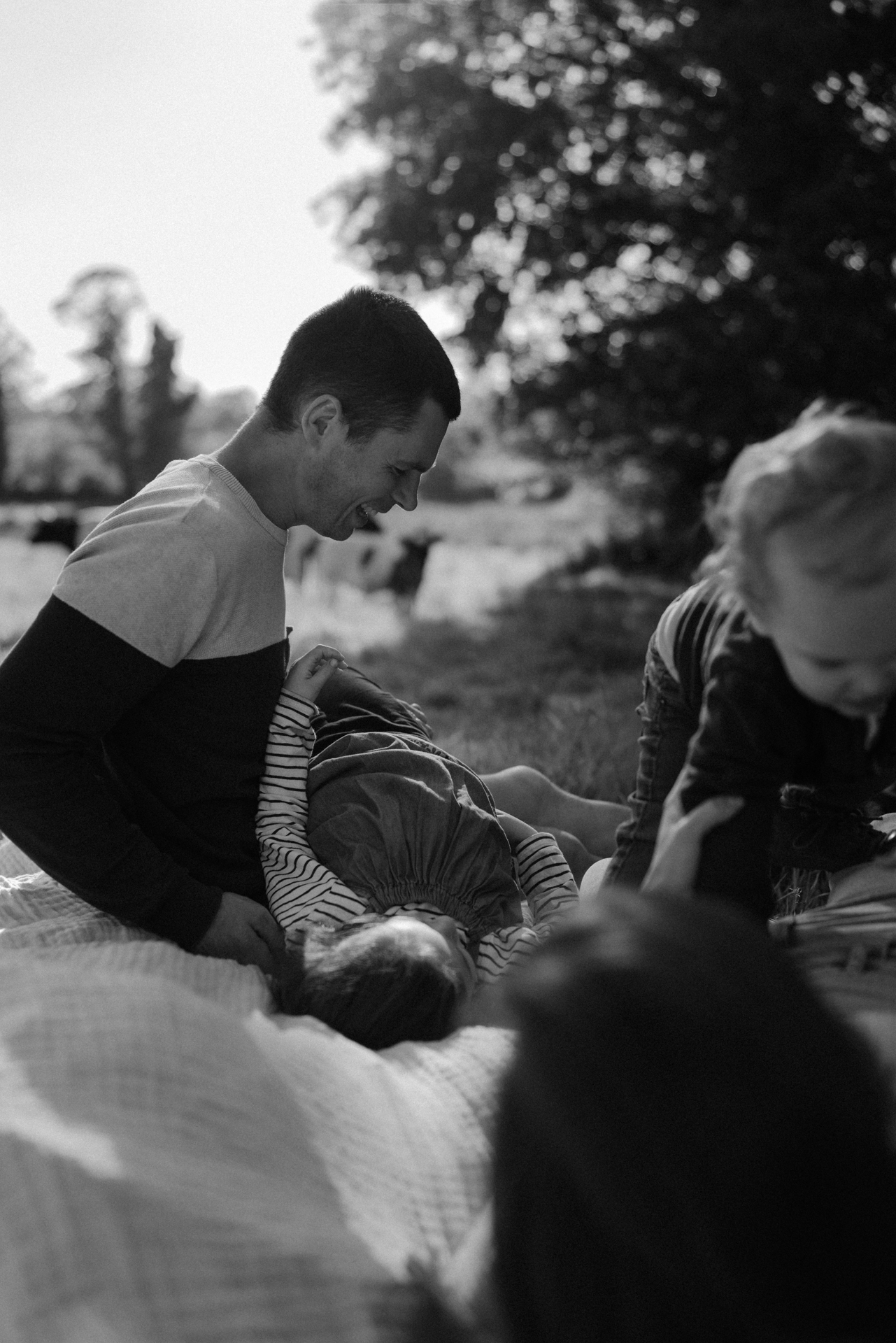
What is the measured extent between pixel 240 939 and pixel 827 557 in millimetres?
1384

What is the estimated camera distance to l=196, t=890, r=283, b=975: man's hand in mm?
2385

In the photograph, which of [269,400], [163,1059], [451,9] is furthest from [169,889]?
[451,9]

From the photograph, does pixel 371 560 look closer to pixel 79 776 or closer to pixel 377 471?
pixel 377 471

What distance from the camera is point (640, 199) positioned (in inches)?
444

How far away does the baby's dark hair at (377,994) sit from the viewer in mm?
1988

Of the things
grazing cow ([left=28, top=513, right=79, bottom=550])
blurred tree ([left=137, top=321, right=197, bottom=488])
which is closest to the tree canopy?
grazing cow ([left=28, top=513, right=79, bottom=550])

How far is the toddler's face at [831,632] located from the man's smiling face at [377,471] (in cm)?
114

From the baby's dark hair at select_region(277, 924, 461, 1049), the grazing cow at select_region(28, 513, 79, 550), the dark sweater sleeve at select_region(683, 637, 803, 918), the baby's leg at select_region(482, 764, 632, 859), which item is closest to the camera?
the dark sweater sleeve at select_region(683, 637, 803, 918)

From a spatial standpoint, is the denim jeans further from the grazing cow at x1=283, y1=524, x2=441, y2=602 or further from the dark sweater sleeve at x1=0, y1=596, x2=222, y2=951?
the grazing cow at x1=283, y1=524, x2=441, y2=602

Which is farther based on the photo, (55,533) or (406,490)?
(55,533)

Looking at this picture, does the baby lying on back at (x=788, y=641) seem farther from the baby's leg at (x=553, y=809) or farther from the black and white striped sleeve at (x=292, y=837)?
the baby's leg at (x=553, y=809)

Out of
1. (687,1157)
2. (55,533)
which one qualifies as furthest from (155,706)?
(55,533)

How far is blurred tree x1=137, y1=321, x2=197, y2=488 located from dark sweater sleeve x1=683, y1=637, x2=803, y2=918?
25.9m

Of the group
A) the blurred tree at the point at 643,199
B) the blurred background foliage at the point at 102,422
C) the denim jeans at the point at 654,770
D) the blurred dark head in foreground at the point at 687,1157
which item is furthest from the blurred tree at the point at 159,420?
the blurred dark head in foreground at the point at 687,1157
